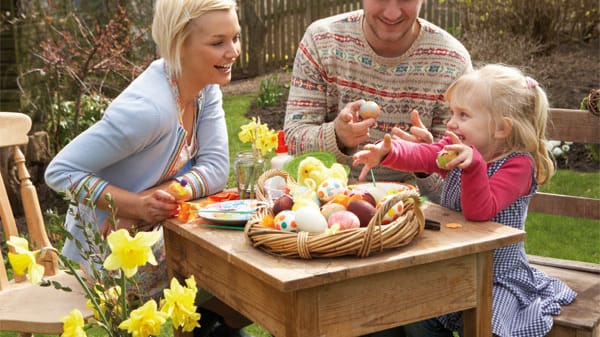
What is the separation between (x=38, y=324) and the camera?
8.70 ft

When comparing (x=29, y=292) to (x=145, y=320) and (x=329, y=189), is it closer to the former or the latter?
(x=329, y=189)

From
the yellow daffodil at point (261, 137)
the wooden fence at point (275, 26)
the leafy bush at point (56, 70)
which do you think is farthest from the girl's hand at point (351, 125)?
the wooden fence at point (275, 26)

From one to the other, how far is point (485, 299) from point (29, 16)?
16.5 ft

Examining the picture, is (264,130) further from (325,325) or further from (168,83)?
(325,325)

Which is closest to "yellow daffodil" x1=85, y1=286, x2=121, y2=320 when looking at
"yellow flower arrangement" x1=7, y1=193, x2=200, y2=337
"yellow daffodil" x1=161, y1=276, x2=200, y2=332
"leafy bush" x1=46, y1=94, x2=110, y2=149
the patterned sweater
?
"yellow flower arrangement" x1=7, y1=193, x2=200, y2=337

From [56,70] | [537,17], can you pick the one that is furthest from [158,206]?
[537,17]

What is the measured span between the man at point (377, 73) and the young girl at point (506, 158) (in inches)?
17.5

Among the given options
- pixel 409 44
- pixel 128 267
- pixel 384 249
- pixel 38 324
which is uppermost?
pixel 409 44

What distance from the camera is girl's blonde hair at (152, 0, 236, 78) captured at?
2.64 m

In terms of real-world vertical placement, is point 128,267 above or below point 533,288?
above

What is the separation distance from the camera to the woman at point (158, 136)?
2.58 m

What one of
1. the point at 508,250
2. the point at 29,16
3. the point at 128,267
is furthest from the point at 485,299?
the point at 29,16

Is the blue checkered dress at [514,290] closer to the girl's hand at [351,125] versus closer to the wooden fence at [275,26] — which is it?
the girl's hand at [351,125]

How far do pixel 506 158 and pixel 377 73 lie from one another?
2.46ft
